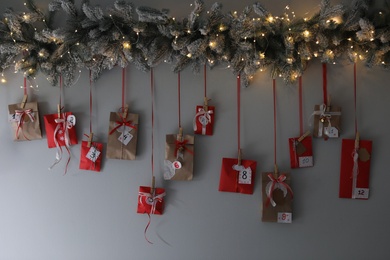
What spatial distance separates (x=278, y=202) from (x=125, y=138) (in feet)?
3.04

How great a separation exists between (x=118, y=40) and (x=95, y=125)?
552 millimetres

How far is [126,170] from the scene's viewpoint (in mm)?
2248

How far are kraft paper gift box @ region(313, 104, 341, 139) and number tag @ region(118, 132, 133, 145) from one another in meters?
1.04

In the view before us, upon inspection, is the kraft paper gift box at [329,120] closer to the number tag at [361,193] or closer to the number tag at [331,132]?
the number tag at [331,132]

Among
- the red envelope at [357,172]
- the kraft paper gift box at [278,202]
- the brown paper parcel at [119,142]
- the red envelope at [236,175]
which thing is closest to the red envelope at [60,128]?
the brown paper parcel at [119,142]

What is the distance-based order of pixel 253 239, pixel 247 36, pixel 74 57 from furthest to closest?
pixel 253 239
pixel 74 57
pixel 247 36

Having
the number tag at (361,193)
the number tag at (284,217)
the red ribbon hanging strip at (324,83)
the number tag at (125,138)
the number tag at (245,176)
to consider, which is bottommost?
the number tag at (284,217)

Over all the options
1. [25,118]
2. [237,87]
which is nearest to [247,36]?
[237,87]

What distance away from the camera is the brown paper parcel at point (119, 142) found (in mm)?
2209

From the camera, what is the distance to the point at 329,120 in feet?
7.03

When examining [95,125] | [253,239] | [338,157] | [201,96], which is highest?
[201,96]

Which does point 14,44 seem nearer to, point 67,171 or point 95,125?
point 95,125

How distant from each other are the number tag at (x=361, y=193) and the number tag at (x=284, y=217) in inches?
14.9

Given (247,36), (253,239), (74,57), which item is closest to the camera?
(247,36)
